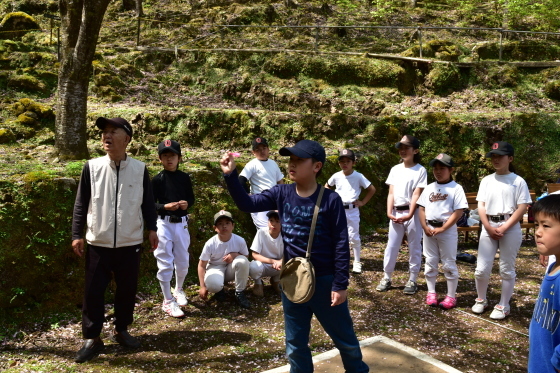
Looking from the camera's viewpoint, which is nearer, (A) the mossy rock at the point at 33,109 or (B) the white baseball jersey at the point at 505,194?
(B) the white baseball jersey at the point at 505,194

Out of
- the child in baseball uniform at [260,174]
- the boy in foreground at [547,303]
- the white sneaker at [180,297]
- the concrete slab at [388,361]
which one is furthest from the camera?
the child in baseball uniform at [260,174]

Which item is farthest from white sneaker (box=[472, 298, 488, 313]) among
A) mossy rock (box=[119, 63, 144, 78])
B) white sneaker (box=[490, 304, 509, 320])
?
mossy rock (box=[119, 63, 144, 78])

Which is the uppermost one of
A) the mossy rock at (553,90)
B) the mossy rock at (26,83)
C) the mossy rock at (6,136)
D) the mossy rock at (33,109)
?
the mossy rock at (553,90)

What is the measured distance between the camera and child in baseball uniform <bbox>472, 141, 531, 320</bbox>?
536cm

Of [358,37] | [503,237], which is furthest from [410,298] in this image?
[358,37]

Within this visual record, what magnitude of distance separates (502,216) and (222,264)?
3.61 meters

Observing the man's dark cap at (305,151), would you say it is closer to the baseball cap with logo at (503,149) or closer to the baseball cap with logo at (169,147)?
the baseball cap with logo at (169,147)

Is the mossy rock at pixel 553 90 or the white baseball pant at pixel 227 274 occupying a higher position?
the mossy rock at pixel 553 90

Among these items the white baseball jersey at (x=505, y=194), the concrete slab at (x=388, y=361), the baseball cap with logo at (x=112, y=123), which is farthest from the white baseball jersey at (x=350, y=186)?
the baseball cap with logo at (x=112, y=123)

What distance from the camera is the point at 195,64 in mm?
17516

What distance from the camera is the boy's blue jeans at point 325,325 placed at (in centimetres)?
336

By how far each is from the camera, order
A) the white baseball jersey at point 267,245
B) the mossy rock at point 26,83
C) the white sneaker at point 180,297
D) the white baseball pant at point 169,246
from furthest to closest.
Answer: the mossy rock at point 26,83 → the white baseball jersey at point 267,245 → the white sneaker at point 180,297 → the white baseball pant at point 169,246

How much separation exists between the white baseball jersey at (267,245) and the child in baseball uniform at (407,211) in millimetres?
1600

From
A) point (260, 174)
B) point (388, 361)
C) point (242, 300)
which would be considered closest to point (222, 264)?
point (242, 300)
